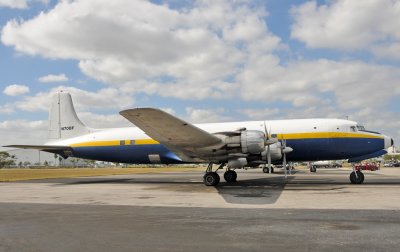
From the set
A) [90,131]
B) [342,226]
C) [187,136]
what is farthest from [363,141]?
[90,131]

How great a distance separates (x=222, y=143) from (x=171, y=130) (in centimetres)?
304

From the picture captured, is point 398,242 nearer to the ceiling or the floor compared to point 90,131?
nearer to the floor

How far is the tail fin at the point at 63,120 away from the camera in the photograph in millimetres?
28059

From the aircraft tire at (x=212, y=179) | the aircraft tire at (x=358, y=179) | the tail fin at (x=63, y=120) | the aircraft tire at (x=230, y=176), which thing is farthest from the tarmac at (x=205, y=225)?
the tail fin at (x=63, y=120)

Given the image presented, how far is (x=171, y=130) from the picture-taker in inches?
731

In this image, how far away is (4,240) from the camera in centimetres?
730

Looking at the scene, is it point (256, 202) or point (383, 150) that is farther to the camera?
point (383, 150)

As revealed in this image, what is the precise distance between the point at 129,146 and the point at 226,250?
1940cm

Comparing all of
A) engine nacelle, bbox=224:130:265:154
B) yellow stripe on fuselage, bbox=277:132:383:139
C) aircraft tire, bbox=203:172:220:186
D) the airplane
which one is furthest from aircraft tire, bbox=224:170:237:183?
engine nacelle, bbox=224:130:265:154

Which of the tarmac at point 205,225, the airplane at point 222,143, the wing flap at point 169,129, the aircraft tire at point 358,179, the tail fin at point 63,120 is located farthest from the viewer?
the tail fin at point 63,120

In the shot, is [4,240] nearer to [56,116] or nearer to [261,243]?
[261,243]

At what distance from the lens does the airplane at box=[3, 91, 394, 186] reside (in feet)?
62.0

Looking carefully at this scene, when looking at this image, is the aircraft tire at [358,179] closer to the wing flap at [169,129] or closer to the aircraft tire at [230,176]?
the aircraft tire at [230,176]

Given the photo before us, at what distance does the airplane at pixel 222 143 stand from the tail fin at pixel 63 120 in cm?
11
